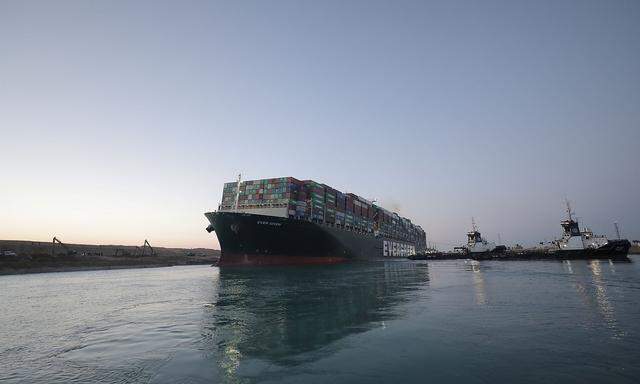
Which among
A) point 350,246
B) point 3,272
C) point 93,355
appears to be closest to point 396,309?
point 93,355

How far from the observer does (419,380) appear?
6.57 m

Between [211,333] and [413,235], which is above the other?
[413,235]

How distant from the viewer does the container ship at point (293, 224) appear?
48.2 metres

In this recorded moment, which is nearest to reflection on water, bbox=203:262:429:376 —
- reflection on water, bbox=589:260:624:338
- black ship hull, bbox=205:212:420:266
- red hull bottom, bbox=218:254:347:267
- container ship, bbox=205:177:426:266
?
reflection on water, bbox=589:260:624:338

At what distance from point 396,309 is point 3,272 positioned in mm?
62158

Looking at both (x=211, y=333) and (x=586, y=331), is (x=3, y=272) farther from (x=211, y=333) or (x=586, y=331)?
(x=586, y=331)

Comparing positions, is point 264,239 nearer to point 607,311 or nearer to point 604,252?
point 607,311

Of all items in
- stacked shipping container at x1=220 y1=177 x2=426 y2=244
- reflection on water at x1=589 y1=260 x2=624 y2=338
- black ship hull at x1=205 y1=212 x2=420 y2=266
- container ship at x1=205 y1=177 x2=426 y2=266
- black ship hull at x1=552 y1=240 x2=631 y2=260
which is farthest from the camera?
stacked shipping container at x1=220 y1=177 x2=426 y2=244

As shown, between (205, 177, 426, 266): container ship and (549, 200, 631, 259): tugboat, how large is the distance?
136ft

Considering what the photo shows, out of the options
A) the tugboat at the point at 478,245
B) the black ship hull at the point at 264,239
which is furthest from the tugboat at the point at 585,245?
the black ship hull at the point at 264,239

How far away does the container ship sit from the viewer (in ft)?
158

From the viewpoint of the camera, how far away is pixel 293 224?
5028cm

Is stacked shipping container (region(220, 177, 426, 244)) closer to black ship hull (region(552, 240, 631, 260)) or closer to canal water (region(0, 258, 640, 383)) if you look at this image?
canal water (region(0, 258, 640, 383))

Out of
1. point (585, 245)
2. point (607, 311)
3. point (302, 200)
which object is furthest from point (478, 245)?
point (607, 311)
